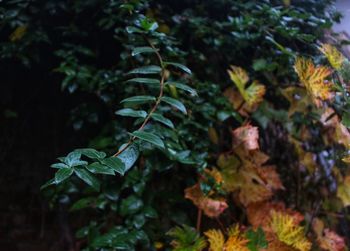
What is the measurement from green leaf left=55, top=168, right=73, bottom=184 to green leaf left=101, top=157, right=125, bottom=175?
2.0 inches

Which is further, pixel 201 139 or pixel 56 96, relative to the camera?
pixel 56 96

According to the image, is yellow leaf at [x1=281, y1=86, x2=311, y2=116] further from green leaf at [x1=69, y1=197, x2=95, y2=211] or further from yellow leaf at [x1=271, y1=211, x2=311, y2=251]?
green leaf at [x1=69, y1=197, x2=95, y2=211]

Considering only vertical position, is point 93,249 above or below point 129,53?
below

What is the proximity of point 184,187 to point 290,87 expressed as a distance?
498 millimetres

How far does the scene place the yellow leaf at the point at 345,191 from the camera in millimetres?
1215

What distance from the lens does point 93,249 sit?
813 millimetres

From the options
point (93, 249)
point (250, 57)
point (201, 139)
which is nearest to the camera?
point (93, 249)

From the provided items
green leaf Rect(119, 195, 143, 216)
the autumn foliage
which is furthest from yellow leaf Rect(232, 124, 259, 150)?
green leaf Rect(119, 195, 143, 216)

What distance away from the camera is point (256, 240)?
891mm

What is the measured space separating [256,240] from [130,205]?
1.04 ft

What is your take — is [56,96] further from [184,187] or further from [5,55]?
[184,187]

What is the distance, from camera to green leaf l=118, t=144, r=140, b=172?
58 cm

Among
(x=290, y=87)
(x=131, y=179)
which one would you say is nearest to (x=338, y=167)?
(x=290, y=87)

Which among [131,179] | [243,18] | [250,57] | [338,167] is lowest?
[338,167]
